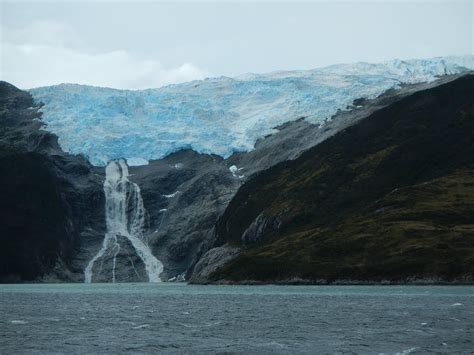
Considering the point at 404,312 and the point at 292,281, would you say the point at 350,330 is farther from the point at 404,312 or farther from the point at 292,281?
the point at 292,281

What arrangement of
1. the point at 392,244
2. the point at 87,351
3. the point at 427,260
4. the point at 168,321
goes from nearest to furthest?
1. the point at 87,351
2. the point at 168,321
3. the point at 427,260
4. the point at 392,244

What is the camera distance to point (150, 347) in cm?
6400

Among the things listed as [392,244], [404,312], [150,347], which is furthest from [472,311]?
[392,244]

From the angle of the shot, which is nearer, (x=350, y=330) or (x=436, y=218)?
(x=350, y=330)

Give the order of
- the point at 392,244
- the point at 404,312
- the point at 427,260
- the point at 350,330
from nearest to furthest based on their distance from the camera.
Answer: the point at 350,330 → the point at 404,312 → the point at 427,260 → the point at 392,244

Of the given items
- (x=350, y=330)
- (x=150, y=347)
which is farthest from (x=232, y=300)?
(x=150, y=347)

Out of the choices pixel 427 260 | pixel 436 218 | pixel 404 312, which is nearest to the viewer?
pixel 404 312

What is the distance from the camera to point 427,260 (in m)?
166

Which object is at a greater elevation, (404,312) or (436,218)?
(436,218)

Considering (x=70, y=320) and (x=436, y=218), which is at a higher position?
(x=436, y=218)

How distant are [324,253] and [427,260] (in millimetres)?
29665

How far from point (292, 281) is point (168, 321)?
99418 mm

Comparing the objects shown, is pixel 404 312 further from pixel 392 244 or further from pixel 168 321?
pixel 392 244

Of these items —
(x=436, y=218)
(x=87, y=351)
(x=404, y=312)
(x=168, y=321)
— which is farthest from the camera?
(x=436, y=218)
